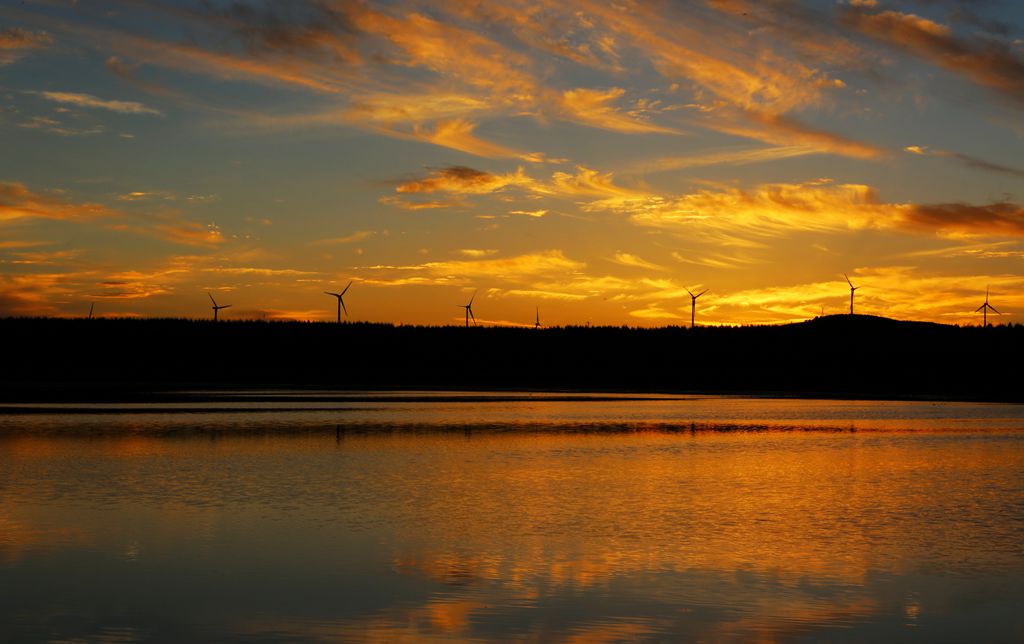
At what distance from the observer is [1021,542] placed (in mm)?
20812

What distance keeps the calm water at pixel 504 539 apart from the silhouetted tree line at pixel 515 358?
73.7 metres

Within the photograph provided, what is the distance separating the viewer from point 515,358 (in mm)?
148625

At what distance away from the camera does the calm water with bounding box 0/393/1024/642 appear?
14.6 m

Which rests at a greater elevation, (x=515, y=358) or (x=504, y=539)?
(x=515, y=358)

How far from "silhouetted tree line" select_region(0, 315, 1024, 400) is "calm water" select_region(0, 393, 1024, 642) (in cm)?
7367

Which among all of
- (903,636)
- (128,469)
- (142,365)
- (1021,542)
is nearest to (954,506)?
(1021,542)

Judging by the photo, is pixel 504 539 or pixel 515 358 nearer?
→ pixel 504 539

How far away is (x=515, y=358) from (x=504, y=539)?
128 m

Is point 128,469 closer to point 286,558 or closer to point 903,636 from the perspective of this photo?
point 286,558

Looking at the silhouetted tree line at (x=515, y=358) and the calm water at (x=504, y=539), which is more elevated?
the silhouetted tree line at (x=515, y=358)

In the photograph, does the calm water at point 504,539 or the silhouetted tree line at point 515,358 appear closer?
the calm water at point 504,539

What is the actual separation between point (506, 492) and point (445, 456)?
934cm

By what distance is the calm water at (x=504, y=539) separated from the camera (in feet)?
48.0

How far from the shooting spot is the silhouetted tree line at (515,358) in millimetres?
121375
